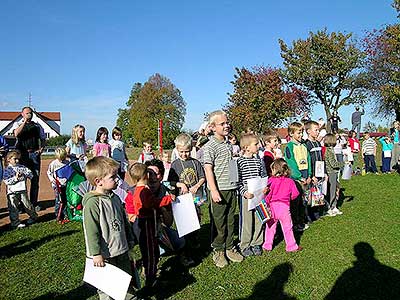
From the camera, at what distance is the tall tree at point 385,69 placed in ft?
90.5

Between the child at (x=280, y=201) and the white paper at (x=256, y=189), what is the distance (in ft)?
1.34

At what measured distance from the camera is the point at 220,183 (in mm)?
5102

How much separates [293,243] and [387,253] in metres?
1.29

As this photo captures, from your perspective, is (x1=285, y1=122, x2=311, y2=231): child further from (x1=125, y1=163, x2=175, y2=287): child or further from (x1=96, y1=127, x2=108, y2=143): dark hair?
(x1=96, y1=127, x2=108, y2=143): dark hair

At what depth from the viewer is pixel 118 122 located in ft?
222

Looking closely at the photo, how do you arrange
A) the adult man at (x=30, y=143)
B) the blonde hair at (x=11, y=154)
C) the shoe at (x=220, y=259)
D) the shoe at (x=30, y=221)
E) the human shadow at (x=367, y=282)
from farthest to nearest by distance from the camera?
the adult man at (x=30, y=143) < the shoe at (x=30, y=221) < the blonde hair at (x=11, y=154) < the shoe at (x=220, y=259) < the human shadow at (x=367, y=282)

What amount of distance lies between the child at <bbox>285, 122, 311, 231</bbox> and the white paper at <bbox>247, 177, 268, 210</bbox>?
4.86 feet

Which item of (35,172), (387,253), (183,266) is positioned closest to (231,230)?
(183,266)

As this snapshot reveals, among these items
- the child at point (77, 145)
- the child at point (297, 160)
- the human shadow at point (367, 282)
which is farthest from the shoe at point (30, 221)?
the human shadow at point (367, 282)

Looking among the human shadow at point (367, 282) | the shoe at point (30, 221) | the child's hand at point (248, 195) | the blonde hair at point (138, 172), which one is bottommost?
the human shadow at point (367, 282)

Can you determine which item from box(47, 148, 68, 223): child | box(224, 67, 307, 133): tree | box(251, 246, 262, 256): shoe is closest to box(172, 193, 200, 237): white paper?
box(251, 246, 262, 256): shoe

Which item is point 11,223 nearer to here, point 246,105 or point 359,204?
point 359,204

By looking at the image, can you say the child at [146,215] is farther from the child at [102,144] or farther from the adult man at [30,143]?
the adult man at [30,143]

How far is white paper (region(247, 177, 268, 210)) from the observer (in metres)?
5.27
